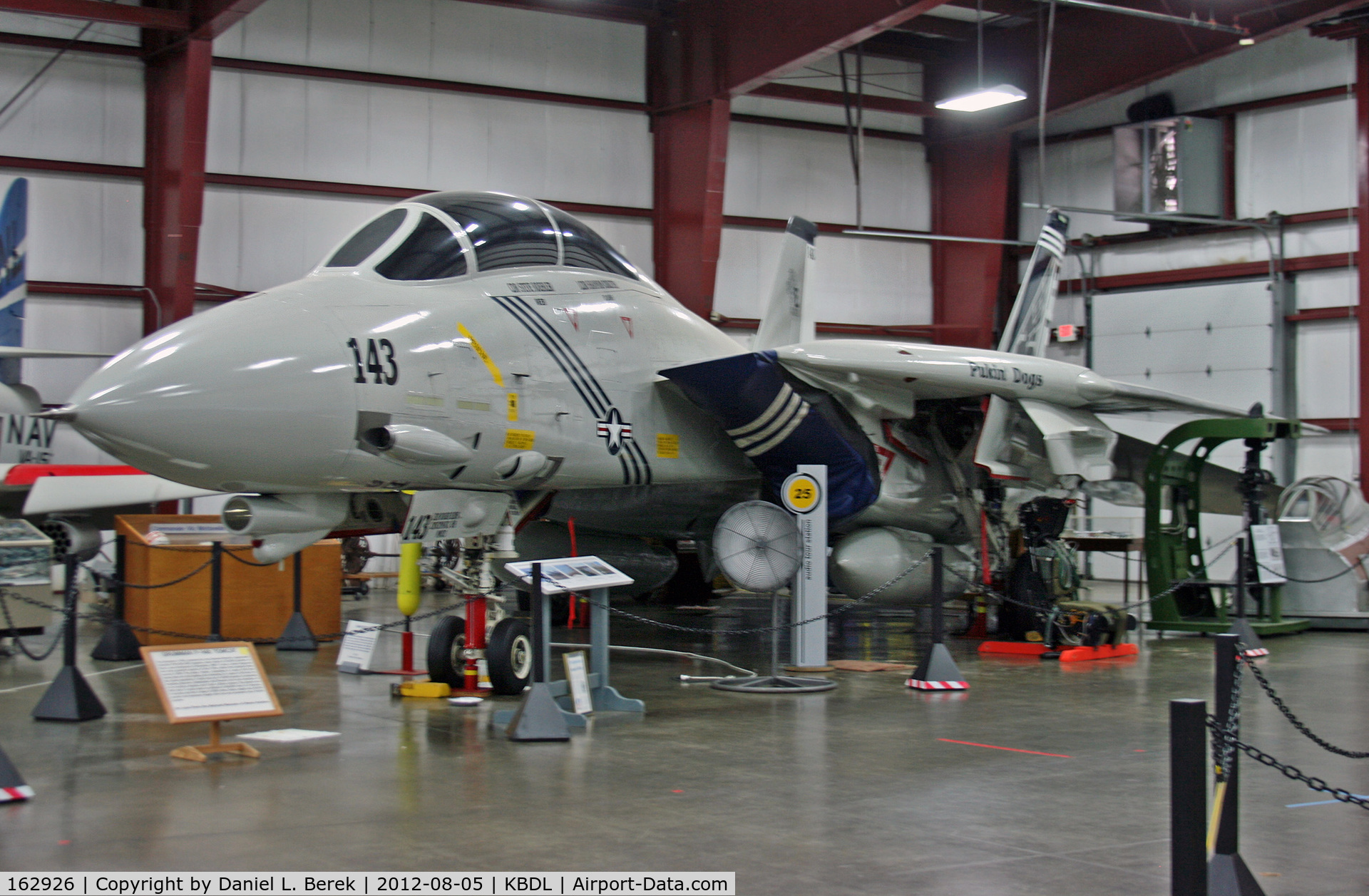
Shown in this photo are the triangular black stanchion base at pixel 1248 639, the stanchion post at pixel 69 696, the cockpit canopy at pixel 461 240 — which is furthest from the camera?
the triangular black stanchion base at pixel 1248 639

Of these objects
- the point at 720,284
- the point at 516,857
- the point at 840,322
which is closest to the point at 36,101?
the point at 720,284

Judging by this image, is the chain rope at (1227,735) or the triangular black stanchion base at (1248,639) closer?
the chain rope at (1227,735)

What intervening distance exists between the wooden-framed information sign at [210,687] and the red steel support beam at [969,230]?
1695 cm

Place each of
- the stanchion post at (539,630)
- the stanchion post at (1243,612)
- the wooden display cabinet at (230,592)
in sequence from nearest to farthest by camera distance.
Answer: the stanchion post at (539,630) < the stanchion post at (1243,612) < the wooden display cabinet at (230,592)

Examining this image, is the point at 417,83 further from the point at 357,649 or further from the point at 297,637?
the point at 357,649

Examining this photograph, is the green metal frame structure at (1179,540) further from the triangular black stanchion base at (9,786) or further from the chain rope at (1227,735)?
the triangular black stanchion base at (9,786)

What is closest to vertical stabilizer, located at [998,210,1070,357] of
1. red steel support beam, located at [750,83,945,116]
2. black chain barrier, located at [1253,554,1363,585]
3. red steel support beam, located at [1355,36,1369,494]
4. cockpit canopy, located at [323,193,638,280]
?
black chain barrier, located at [1253,554,1363,585]

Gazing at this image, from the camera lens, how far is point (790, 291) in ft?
38.2

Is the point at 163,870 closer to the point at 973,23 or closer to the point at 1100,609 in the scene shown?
the point at 1100,609

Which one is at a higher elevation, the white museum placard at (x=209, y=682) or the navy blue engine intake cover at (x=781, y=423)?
the navy blue engine intake cover at (x=781, y=423)

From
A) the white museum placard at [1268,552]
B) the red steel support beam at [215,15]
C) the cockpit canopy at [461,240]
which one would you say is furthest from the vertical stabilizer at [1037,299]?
the red steel support beam at [215,15]

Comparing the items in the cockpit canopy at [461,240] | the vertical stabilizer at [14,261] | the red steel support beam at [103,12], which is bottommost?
the cockpit canopy at [461,240]

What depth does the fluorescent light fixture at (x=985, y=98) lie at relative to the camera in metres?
13.9

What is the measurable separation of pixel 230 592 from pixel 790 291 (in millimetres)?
5711
